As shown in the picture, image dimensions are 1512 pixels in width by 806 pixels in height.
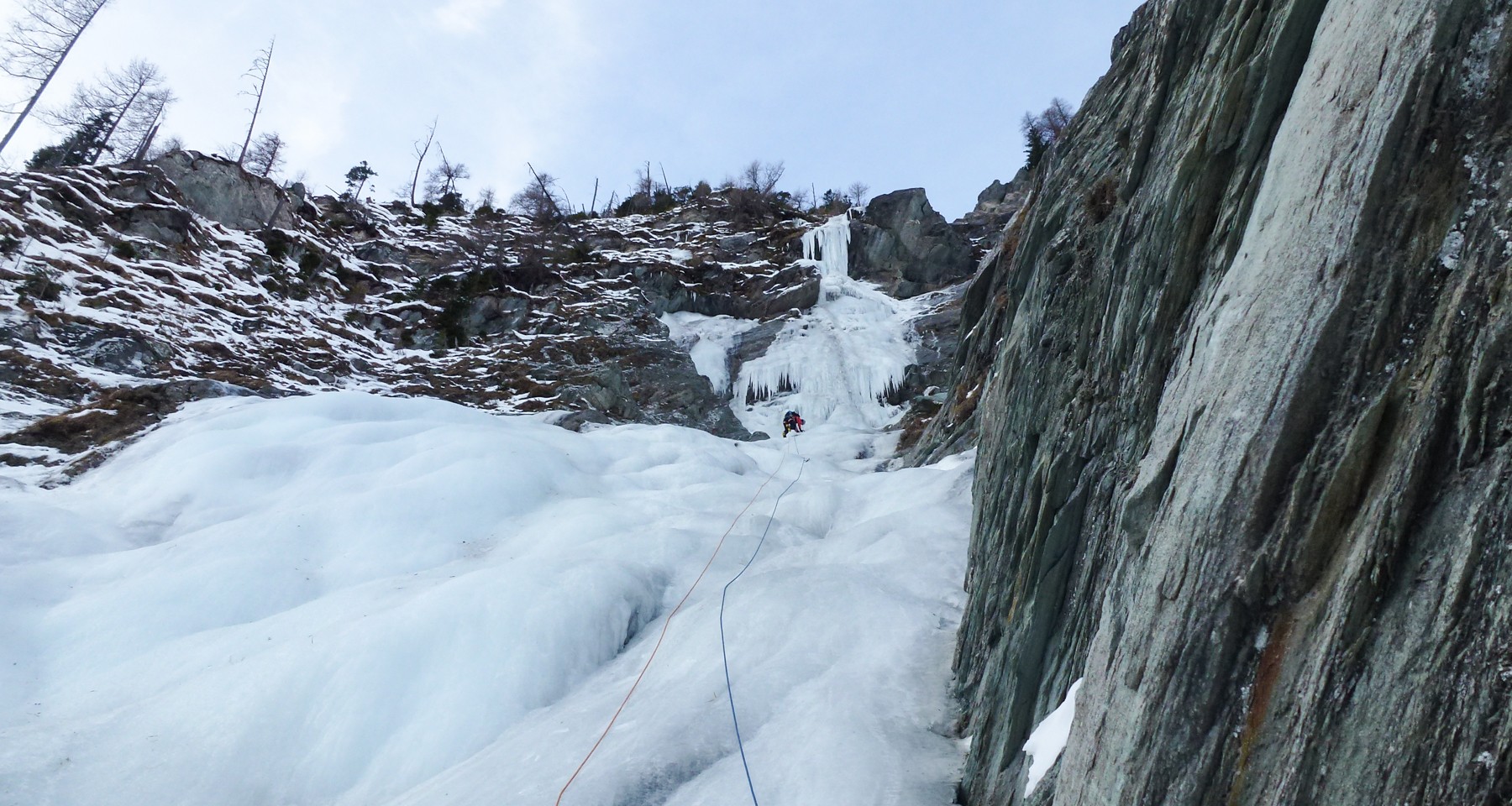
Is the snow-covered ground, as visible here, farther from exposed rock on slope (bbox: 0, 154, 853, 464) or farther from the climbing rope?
exposed rock on slope (bbox: 0, 154, 853, 464)

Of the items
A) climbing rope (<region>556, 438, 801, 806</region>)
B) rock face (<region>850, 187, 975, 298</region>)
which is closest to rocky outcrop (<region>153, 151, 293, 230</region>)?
rock face (<region>850, 187, 975, 298</region>)

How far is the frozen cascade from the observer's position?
2131 centimetres

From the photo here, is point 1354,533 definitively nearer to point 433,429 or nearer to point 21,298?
point 433,429

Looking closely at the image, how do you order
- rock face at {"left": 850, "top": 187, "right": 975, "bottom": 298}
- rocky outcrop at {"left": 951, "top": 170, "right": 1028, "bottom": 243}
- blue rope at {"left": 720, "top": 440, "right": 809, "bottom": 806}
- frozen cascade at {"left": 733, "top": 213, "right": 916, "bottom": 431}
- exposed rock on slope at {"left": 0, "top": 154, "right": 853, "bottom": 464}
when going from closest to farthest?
1. blue rope at {"left": 720, "top": 440, "right": 809, "bottom": 806}
2. exposed rock on slope at {"left": 0, "top": 154, "right": 853, "bottom": 464}
3. frozen cascade at {"left": 733, "top": 213, "right": 916, "bottom": 431}
4. rock face at {"left": 850, "top": 187, "right": 975, "bottom": 298}
5. rocky outcrop at {"left": 951, "top": 170, "right": 1028, "bottom": 243}

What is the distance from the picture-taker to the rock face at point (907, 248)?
2805 centimetres

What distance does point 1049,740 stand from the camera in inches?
137

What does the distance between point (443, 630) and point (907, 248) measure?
2623 cm

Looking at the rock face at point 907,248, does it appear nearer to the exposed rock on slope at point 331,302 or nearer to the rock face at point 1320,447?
the exposed rock on slope at point 331,302

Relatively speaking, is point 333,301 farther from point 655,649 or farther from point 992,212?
point 992,212

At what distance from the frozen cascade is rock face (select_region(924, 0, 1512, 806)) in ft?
55.7

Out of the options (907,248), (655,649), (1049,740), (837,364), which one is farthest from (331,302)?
(1049,740)

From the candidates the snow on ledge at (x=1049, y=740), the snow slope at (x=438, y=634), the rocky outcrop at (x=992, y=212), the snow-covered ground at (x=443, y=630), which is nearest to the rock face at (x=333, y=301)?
the snow-covered ground at (x=443, y=630)

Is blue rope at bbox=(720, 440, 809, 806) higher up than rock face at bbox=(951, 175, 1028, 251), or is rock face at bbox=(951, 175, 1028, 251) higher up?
rock face at bbox=(951, 175, 1028, 251)

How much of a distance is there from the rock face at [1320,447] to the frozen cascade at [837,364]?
16988 millimetres
